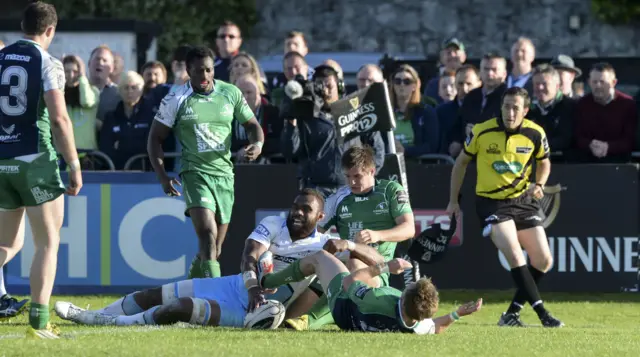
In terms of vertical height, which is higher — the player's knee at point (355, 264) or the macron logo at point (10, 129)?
the macron logo at point (10, 129)

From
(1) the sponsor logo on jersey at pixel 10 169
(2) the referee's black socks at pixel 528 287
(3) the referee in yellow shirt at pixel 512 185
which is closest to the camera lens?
(1) the sponsor logo on jersey at pixel 10 169

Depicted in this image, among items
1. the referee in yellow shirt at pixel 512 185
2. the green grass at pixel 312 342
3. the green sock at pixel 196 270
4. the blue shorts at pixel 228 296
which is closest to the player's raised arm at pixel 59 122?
the green grass at pixel 312 342

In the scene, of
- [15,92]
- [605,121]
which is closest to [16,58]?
[15,92]

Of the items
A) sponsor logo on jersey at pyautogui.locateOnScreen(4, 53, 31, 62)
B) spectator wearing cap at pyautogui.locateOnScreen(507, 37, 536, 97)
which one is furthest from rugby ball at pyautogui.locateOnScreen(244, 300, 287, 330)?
spectator wearing cap at pyautogui.locateOnScreen(507, 37, 536, 97)

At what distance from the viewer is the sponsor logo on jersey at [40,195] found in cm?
970

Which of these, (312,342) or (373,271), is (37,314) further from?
(373,271)

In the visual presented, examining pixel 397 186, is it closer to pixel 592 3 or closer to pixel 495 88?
pixel 495 88

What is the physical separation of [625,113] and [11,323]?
22.9ft

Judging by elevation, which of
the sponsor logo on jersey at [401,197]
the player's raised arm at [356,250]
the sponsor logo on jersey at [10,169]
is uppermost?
the sponsor logo on jersey at [10,169]

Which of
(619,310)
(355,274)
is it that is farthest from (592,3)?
(355,274)

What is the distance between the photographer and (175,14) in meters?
27.4

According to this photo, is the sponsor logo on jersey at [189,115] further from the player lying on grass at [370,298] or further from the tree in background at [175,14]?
the tree in background at [175,14]

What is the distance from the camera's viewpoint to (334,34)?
90.1 feet

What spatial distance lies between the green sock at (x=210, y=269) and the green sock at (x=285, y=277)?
1689mm
